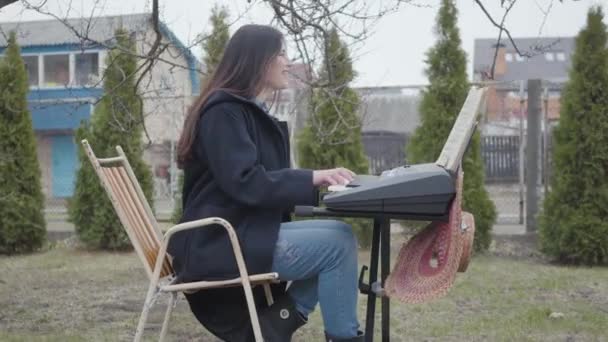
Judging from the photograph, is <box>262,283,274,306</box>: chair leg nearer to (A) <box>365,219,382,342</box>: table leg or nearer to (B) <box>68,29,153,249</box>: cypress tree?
(A) <box>365,219,382,342</box>: table leg

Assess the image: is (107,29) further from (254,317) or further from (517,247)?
(254,317)

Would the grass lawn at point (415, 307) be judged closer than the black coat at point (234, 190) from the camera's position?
No

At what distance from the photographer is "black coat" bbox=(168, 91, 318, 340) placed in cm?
266

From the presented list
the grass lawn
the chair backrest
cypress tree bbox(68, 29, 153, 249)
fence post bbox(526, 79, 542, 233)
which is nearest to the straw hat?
the chair backrest

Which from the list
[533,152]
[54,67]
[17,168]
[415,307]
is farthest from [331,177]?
[54,67]

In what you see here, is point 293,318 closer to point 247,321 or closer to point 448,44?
point 247,321

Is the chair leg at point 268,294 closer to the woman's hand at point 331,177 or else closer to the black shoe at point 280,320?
the black shoe at point 280,320

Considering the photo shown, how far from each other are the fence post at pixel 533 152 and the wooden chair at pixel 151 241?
19.3 ft

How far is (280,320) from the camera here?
2.80 metres

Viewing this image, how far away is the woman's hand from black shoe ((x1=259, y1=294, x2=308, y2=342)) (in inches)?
18.2

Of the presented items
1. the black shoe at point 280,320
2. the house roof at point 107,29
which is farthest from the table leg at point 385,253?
the house roof at point 107,29

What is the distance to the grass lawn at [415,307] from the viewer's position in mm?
4184

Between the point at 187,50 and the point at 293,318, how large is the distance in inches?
105

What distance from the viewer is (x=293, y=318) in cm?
281
